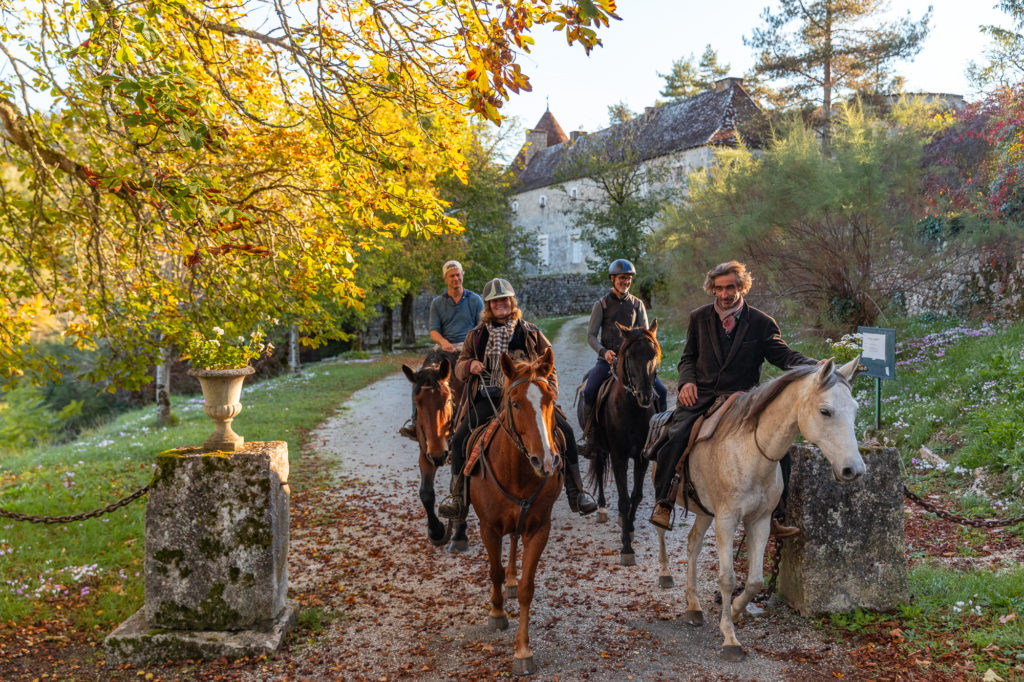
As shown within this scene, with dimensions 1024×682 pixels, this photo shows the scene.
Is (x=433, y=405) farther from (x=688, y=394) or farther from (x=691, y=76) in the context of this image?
(x=691, y=76)

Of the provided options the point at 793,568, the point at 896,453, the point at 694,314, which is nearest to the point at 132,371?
the point at 694,314

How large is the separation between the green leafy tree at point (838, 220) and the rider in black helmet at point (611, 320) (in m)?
7.90

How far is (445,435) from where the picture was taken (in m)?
7.00

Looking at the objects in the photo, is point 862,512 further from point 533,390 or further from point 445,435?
point 445,435

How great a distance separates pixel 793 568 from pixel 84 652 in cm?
556

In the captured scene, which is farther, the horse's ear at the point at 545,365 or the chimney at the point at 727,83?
the chimney at the point at 727,83

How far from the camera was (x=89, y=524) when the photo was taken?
305 inches

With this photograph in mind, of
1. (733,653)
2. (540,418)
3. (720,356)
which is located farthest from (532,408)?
Answer: (733,653)

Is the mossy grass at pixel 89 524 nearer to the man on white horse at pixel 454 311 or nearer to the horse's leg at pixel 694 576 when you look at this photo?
the man on white horse at pixel 454 311

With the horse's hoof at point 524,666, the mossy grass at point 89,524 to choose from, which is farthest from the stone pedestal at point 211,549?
the horse's hoof at point 524,666


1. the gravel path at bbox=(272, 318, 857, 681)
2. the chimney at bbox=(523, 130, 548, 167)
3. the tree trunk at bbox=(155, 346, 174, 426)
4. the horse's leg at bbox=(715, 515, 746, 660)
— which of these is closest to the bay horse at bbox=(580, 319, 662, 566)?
the gravel path at bbox=(272, 318, 857, 681)

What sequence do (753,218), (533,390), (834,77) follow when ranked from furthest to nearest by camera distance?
1. (834,77)
2. (753,218)
3. (533,390)

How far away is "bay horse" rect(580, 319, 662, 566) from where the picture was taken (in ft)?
22.2

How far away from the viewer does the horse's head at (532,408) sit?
14.3 ft
